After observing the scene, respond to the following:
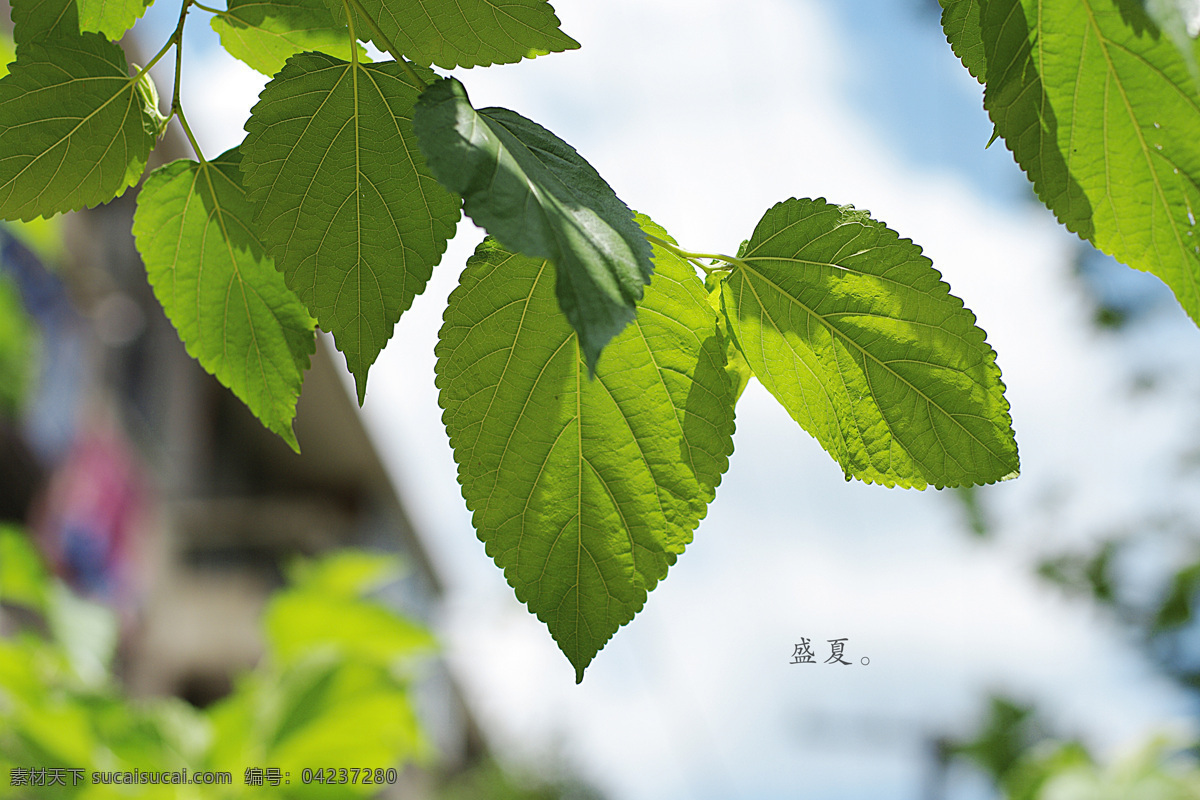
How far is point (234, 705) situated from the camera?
3.92 feet

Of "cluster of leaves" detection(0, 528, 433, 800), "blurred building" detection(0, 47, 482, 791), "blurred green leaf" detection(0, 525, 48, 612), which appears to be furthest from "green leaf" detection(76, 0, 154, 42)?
"blurred building" detection(0, 47, 482, 791)

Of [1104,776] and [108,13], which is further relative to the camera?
[1104,776]

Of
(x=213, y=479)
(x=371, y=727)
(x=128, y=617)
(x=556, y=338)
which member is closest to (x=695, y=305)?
(x=556, y=338)

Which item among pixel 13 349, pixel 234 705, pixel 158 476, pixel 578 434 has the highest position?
pixel 13 349

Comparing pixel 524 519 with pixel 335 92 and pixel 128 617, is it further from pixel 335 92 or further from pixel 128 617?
pixel 128 617

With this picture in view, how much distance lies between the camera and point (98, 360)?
579cm

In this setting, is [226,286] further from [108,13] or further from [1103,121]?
[1103,121]

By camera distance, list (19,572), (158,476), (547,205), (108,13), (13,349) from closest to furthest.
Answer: (547,205), (108,13), (19,572), (13,349), (158,476)

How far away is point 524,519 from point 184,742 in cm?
108

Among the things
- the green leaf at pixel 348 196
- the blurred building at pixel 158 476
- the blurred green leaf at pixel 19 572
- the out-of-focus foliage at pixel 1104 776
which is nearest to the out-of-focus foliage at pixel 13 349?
the blurred building at pixel 158 476

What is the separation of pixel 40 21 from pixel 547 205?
21cm

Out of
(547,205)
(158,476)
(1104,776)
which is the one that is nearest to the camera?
(547,205)

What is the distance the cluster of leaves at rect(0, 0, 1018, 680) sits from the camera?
27 cm

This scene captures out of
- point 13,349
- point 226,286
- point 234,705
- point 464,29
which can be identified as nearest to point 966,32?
point 464,29
